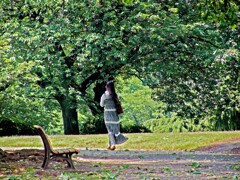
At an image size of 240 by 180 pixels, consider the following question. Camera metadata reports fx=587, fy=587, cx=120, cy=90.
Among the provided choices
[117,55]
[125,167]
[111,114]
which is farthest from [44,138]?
[117,55]

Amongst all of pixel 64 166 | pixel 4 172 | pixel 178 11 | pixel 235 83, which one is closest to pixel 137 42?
pixel 178 11

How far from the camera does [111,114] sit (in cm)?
1939

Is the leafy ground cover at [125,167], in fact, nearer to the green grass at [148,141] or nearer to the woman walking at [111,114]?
the woman walking at [111,114]

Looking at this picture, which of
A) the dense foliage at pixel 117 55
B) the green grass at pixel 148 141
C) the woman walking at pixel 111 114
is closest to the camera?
the woman walking at pixel 111 114

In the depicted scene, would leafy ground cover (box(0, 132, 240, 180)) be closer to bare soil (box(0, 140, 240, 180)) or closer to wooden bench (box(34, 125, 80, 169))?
bare soil (box(0, 140, 240, 180))

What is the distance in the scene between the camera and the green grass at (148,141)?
20609 mm

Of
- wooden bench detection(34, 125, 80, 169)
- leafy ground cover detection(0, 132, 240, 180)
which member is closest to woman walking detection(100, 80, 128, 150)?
leafy ground cover detection(0, 132, 240, 180)

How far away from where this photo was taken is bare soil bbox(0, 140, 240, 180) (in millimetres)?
11578

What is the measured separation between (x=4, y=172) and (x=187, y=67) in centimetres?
1637

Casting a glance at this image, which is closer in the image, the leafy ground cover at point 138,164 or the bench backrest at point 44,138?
the leafy ground cover at point 138,164

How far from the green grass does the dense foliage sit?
2.45m

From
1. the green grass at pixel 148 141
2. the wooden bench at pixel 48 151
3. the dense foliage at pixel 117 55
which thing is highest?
the dense foliage at pixel 117 55

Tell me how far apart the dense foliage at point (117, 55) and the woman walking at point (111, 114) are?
12.5ft

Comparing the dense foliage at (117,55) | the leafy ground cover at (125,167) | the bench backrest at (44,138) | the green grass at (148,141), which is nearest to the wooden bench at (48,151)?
the bench backrest at (44,138)
